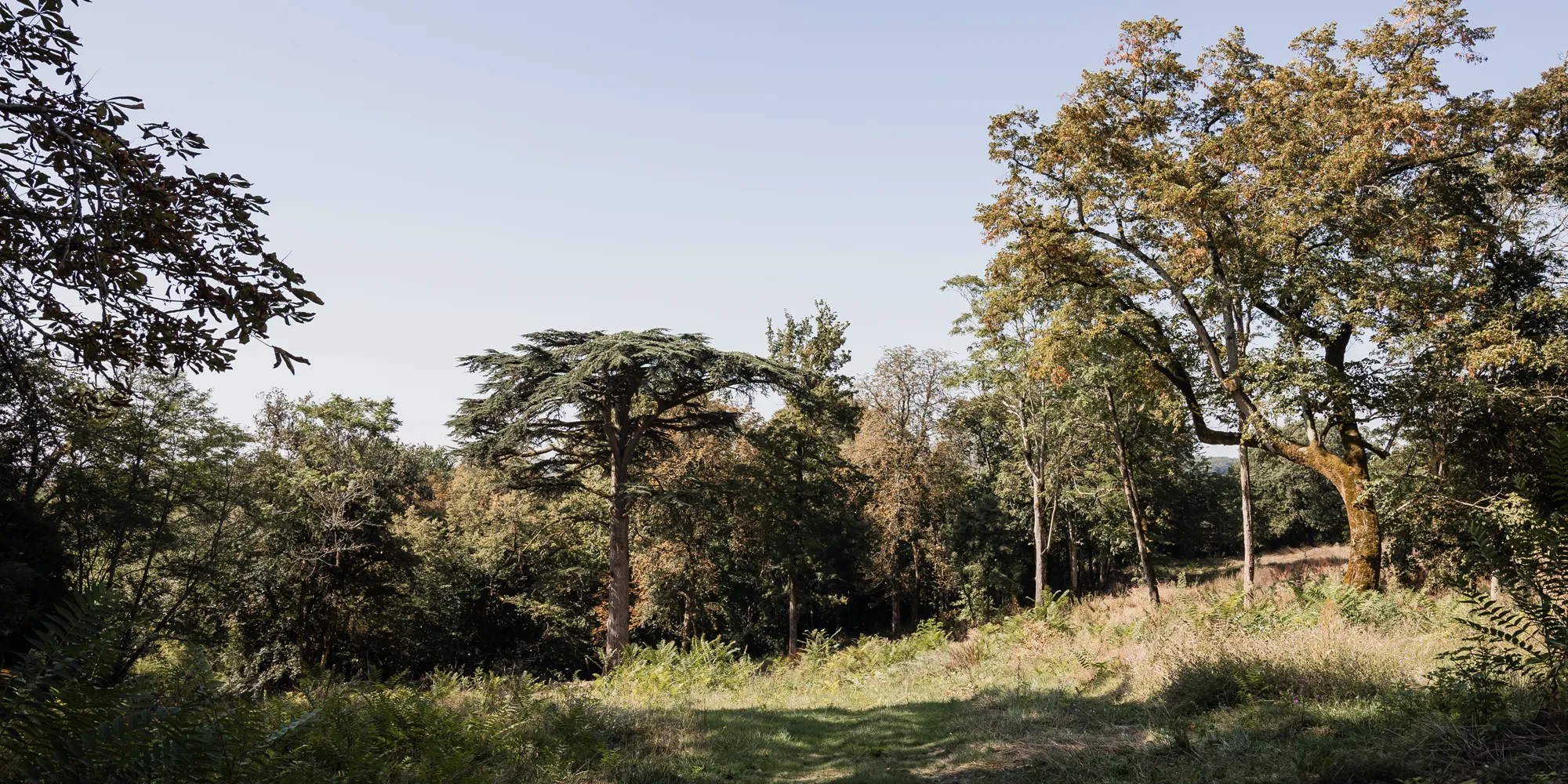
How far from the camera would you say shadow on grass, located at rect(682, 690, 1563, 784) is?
5.05m

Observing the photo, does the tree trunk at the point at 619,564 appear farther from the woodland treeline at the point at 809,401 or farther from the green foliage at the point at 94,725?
the green foliage at the point at 94,725

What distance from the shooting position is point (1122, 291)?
1505cm

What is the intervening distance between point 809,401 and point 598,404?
5.70 metres

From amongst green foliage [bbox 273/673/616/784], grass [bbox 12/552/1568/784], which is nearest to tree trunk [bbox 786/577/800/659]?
grass [bbox 12/552/1568/784]

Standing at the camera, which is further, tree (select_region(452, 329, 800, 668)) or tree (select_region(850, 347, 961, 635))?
tree (select_region(850, 347, 961, 635))

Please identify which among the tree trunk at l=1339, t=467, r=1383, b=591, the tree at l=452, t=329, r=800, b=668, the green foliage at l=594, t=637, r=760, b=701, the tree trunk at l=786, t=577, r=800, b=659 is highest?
the tree at l=452, t=329, r=800, b=668

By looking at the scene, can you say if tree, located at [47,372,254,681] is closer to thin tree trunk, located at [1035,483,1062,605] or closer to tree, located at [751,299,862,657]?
tree, located at [751,299,862,657]

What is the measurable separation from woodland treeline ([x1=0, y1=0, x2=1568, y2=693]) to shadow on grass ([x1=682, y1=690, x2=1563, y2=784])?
1.68 metres

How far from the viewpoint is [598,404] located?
67.3 ft

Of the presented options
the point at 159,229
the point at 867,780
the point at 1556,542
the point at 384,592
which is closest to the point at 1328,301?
the point at 1556,542

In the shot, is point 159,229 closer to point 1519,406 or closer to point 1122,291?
point 1122,291

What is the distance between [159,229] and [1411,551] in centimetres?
2352

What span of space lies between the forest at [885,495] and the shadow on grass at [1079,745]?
0.06 meters

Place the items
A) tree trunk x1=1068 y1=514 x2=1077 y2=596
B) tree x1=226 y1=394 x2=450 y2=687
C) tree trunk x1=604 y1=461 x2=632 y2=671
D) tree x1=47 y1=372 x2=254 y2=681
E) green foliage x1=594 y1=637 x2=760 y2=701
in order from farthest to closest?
1. tree trunk x1=1068 y1=514 x2=1077 y2=596
2. tree x1=226 y1=394 x2=450 y2=687
3. tree trunk x1=604 y1=461 x2=632 y2=671
4. tree x1=47 y1=372 x2=254 y2=681
5. green foliage x1=594 y1=637 x2=760 y2=701
